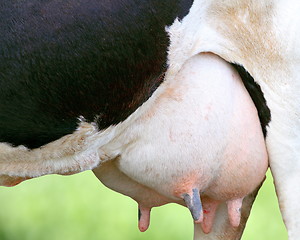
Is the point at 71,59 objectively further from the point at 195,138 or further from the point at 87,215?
the point at 87,215

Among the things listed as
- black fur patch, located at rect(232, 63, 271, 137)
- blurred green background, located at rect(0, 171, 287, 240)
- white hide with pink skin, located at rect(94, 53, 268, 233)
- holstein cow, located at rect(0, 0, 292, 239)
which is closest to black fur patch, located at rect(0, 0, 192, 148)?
holstein cow, located at rect(0, 0, 292, 239)

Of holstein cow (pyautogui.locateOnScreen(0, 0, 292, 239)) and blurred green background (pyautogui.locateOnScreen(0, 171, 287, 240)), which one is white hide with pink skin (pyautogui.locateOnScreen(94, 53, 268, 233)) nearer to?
holstein cow (pyautogui.locateOnScreen(0, 0, 292, 239))

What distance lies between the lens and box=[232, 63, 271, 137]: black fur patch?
6.09 ft

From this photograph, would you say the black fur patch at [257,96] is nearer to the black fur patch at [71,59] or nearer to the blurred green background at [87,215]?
the black fur patch at [71,59]

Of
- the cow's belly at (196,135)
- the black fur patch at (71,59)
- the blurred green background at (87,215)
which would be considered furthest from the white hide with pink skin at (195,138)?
the blurred green background at (87,215)

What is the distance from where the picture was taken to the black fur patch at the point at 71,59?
1.54 metres

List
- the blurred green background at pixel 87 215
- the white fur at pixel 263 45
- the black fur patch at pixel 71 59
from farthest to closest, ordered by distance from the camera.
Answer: the blurred green background at pixel 87 215
the white fur at pixel 263 45
the black fur patch at pixel 71 59

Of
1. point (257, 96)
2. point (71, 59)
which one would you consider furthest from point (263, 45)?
point (71, 59)

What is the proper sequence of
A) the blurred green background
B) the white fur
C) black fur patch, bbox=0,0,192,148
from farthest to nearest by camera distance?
the blurred green background
the white fur
black fur patch, bbox=0,0,192,148

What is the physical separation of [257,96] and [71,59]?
476mm

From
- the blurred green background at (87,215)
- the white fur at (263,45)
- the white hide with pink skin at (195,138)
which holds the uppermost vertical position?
the white fur at (263,45)

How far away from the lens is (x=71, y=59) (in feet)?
5.14

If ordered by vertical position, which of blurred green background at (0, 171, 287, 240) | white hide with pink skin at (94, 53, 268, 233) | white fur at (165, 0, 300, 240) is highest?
white fur at (165, 0, 300, 240)

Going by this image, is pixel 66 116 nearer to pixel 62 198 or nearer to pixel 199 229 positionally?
pixel 199 229
